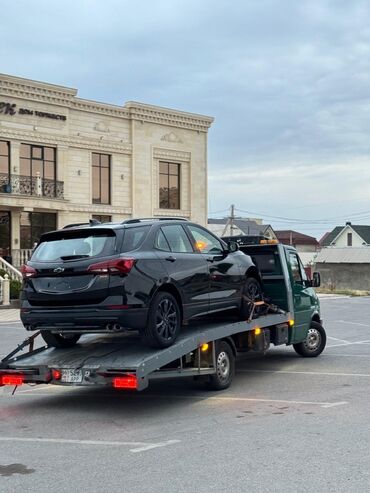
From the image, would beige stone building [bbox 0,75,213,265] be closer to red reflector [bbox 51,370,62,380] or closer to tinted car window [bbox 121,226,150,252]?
tinted car window [bbox 121,226,150,252]

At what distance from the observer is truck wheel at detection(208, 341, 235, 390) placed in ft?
29.9

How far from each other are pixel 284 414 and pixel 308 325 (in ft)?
15.3

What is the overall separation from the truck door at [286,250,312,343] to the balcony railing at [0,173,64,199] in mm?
21636

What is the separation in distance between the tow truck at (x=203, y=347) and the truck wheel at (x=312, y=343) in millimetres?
20

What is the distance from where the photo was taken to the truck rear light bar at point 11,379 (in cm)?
802

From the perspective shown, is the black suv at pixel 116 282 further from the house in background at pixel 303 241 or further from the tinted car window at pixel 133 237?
the house in background at pixel 303 241

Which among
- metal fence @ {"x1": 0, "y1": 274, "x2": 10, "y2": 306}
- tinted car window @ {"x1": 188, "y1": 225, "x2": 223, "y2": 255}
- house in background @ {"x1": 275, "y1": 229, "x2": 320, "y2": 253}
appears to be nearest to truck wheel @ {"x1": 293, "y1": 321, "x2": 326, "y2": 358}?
tinted car window @ {"x1": 188, "y1": 225, "x2": 223, "y2": 255}

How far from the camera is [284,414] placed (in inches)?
310

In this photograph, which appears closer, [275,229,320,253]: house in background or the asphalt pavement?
the asphalt pavement

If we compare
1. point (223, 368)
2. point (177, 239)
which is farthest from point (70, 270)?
point (223, 368)

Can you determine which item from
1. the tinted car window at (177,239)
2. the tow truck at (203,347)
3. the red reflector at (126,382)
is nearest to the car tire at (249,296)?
the tow truck at (203,347)

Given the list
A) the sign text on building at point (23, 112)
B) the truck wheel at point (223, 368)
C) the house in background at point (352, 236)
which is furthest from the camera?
the house in background at point (352, 236)

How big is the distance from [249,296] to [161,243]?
2291 mm

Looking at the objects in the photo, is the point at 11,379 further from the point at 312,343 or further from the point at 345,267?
the point at 345,267
